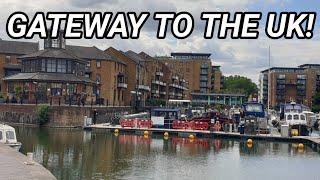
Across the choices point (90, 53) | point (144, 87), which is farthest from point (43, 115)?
point (144, 87)

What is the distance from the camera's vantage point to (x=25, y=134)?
2908 inches

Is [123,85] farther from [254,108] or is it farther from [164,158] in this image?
[164,158]

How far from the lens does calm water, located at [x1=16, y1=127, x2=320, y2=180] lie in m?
41.2

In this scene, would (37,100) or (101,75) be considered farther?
(101,75)

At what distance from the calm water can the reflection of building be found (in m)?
21.9

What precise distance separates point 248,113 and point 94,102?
1281 inches

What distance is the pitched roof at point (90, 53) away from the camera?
12006cm

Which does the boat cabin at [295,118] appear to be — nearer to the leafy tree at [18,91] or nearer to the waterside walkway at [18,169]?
the leafy tree at [18,91]

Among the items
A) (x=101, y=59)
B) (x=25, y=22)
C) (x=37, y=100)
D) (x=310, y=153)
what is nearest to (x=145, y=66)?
(x=101, y=59)

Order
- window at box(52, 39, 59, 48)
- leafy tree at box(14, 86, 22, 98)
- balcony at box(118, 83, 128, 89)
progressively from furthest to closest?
balcony at box(118, 83, 128, 89)
window at box(52, 39, 59, 48)
leafy tree at box(14, 86, 22, 98)

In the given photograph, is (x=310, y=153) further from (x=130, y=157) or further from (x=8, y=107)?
(x=8, y=107)

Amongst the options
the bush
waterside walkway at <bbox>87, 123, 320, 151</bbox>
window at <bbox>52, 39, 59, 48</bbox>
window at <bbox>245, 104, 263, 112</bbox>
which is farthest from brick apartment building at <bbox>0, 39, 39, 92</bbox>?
window at <bbox>245, 104, 263, 112</bbox>

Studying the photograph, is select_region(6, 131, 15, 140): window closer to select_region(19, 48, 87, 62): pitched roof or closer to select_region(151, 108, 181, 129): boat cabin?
select_region(151, 108, 181, 129): boat cabin

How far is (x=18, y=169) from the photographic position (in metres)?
31.3
